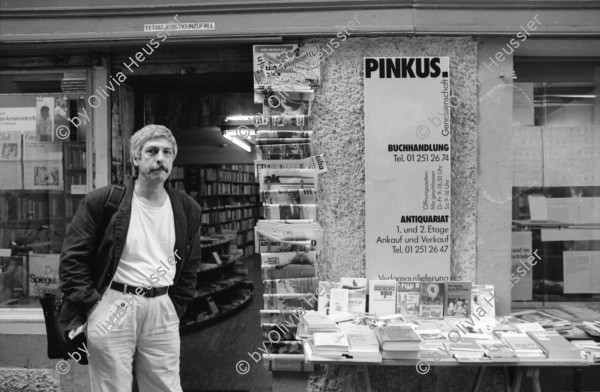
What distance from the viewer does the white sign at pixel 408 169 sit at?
371 cm

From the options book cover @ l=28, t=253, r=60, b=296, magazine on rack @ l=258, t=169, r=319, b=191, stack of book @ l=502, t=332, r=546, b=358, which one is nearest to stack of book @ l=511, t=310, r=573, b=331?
stack of book @ l=502, t=332, r=546, b=358

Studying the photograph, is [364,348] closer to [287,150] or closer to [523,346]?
[523,346]

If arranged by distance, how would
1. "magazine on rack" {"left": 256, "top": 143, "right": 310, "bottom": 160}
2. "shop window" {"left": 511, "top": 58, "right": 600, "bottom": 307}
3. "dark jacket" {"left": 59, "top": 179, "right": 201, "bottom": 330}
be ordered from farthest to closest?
"shop window" {"left": 511, "top": 58, "right": 600, "bottom": 307} < "magazine on rack" {"left": 256, "top": 143, "right": 310, "bottom": 160} < "dark jacket" {"left": 59, "top": 179, "right": 201, "bottom": 330}

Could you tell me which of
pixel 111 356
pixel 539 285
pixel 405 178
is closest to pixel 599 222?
pixel 539 285

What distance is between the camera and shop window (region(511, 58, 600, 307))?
4023 mm

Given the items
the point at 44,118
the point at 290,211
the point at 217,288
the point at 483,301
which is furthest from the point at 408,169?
the point at 217,288

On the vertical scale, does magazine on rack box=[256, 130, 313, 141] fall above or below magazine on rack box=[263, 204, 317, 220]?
above

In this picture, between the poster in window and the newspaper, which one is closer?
the newspaper

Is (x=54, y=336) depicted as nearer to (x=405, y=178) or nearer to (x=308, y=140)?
(x=308, y=140)

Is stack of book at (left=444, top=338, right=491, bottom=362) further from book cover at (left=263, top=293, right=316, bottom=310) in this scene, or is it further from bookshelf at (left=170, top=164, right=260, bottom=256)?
bookshelf at (left=170, top=164, right=260, bottom=256)

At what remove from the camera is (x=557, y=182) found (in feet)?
13.3

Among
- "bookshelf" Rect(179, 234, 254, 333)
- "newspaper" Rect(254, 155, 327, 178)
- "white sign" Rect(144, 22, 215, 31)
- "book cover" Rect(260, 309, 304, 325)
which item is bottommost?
"bookshelf" Rect(179, 234, 254, 333)

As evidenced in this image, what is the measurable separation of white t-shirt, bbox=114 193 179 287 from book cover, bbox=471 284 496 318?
2.18 metres

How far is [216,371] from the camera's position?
520 centimetres
